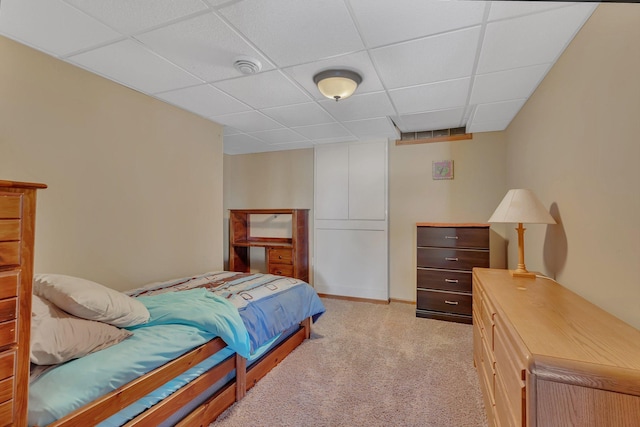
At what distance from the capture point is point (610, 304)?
4.31 ft

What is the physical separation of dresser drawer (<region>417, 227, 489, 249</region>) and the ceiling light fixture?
2032 millimetres

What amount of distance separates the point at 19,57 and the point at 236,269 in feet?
11.3

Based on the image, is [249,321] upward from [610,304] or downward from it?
downward

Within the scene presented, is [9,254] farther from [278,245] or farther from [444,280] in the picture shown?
[444,280]

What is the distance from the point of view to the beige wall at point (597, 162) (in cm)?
119

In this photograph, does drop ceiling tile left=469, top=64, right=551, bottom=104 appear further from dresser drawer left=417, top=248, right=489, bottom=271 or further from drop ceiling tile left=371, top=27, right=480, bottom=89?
dresser drawer left=417, top=248, right=489, bottom=271

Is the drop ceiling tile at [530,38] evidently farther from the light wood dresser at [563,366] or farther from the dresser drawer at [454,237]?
the dresser drawer at [454,237]

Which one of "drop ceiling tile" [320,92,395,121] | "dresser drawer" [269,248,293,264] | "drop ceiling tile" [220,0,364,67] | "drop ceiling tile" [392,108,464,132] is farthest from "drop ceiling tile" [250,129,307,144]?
"drop ceiling tile" [220,0,364,67]

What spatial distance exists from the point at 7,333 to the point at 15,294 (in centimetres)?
12

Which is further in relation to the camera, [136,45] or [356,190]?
[356,190]

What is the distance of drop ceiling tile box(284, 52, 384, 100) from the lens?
1995mm

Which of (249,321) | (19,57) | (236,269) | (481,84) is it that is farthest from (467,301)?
(19,57)

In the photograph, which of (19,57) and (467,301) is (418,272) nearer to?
(467,301)

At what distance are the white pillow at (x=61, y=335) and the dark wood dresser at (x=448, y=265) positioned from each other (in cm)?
311
